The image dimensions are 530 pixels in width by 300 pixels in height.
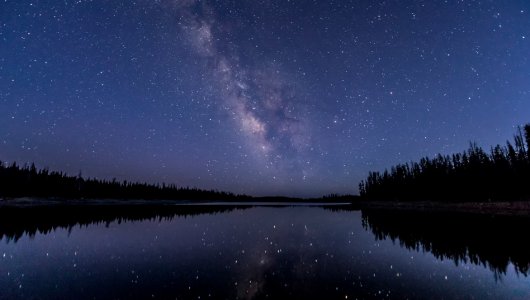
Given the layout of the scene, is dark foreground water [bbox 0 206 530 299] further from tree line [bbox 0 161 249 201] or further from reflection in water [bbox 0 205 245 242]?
tree line [bbox 0 161 249 201]

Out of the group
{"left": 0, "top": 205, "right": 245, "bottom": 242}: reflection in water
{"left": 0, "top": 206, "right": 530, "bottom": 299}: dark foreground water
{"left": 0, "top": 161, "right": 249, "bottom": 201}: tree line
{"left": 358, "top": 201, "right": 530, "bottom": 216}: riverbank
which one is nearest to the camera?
{"left": 0, "top": 206, "right": 530, "bottom": 299}: dark foreground water

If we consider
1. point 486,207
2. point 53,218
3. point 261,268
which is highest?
point 486,207

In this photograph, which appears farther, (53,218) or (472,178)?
(472,178)

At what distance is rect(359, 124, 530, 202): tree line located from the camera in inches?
2768

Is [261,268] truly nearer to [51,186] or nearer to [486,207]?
[486,207]

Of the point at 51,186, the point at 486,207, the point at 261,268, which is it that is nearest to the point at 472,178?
the point at 486,207

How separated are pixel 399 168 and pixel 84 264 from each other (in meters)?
141

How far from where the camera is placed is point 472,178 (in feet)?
276

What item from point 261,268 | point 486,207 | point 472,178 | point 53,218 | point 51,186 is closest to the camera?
point 261,268

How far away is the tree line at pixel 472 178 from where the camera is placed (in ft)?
231

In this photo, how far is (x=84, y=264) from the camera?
14250mm

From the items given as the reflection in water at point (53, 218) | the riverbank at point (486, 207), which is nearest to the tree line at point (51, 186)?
the reflection in water at point (53, 218)

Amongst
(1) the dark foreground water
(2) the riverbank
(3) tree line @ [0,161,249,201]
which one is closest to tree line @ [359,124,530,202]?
(2) the riverbank

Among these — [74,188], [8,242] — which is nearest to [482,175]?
[8,242]
